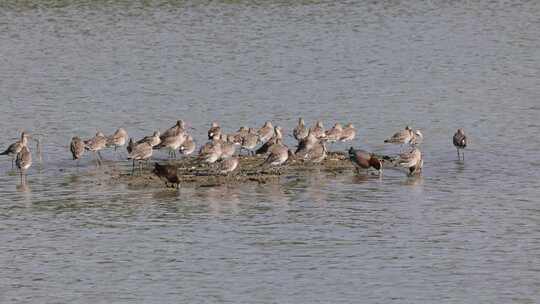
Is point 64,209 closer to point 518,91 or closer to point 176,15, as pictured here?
point 518,91

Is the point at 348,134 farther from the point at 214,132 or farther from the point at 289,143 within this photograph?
the point at 214,132

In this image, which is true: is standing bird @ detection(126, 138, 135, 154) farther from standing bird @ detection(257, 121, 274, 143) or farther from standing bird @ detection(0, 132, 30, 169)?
standing bird @ detection(257, 121, 274, 143)

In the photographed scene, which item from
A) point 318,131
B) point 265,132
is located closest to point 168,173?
point 265,132

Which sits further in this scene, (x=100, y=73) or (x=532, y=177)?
(x=100, y=73)

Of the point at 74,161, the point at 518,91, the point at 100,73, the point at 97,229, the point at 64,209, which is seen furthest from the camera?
the point at 100,73

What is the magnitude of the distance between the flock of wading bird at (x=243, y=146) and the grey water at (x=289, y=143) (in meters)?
0.42

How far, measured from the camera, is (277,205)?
29500 mm

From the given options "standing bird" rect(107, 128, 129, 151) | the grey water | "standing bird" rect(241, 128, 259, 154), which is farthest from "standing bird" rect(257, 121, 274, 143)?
"standing bird" rect(107, 128, 129, 151)

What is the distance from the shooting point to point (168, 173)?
3092 centimetres

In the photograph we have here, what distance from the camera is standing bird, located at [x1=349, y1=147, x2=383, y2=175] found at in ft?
107

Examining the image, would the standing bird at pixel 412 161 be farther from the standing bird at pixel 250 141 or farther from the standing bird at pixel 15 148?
the standing bird at pixel 15 148

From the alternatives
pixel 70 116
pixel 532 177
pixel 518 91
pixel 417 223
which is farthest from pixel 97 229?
pixel 518 91

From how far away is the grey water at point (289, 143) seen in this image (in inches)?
950

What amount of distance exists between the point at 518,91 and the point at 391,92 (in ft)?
12.8
